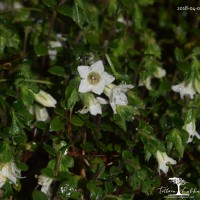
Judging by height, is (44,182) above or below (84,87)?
below

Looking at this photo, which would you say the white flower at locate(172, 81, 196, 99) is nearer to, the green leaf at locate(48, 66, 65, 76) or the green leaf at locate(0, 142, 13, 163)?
the green leaf at locate(48, 66, 65, 76)

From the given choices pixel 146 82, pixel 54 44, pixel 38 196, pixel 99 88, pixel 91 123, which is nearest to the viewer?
pixel 38 196

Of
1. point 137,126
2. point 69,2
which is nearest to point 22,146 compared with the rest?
point 137,126

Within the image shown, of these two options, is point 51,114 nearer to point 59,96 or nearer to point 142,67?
point 59,96

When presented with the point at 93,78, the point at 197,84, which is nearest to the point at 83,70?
the point at 93,78

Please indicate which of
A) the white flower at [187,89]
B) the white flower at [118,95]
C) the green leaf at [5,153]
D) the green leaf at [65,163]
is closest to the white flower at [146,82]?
the white flower at [187,89]

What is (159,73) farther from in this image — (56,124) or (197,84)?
(56,124)

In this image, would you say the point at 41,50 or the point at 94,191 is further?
the point at 41,50
